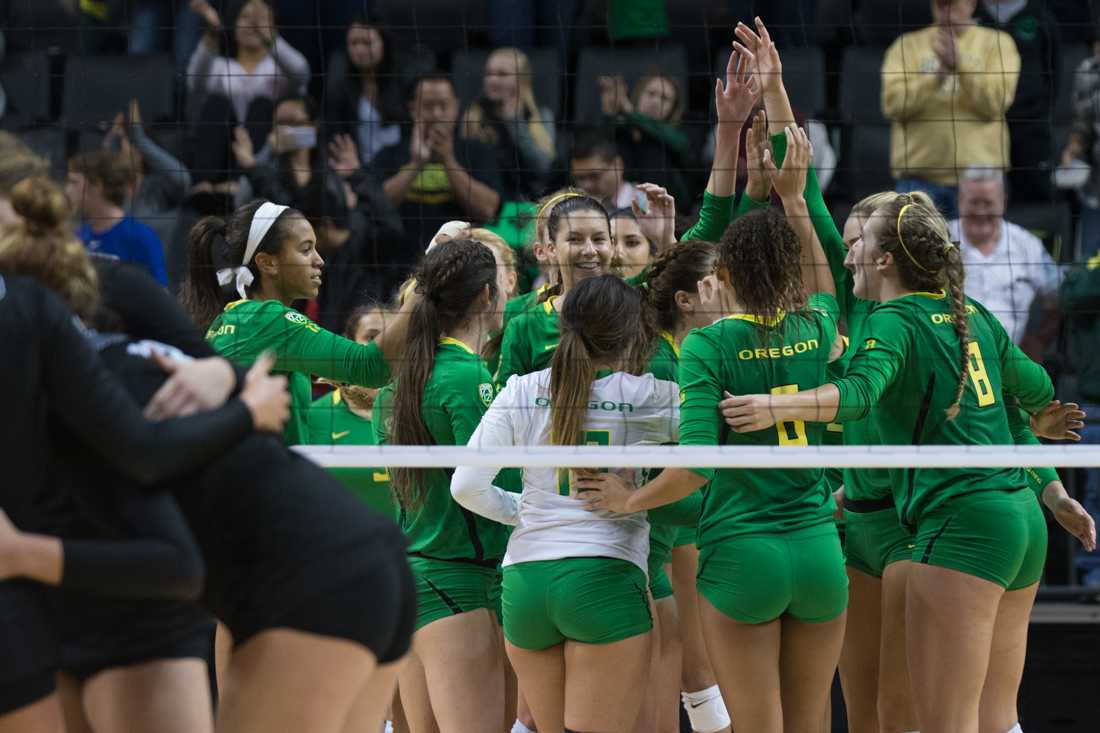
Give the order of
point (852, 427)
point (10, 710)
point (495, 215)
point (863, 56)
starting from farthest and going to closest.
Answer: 1. point (863, 56)
2. point (495, 215)
3. point (852, 427)
4. point (10, 710)

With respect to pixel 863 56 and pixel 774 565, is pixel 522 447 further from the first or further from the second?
pixel 863 56

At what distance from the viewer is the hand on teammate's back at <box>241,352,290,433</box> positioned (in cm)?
255

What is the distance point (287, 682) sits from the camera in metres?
2.55

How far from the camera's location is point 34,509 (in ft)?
8.46

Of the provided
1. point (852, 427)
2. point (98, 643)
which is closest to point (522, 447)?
point (852, 427)

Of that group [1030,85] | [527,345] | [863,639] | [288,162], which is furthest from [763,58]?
[1030,85]

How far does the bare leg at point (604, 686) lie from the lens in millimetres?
3719

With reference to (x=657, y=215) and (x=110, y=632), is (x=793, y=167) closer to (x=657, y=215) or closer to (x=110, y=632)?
(x=657, y=215)

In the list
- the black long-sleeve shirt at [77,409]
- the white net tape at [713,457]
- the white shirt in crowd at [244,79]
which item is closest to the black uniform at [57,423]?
the black long-sleeve shirt at [77,409]

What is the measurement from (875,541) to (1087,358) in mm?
2740

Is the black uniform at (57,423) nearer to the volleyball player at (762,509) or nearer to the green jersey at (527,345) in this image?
the volleyball player at (762,509)

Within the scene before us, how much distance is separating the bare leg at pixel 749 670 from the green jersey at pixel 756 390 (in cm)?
24

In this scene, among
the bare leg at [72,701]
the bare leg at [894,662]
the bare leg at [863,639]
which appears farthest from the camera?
the bare leg at [863,639]

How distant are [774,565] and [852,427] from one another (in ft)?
2.08
